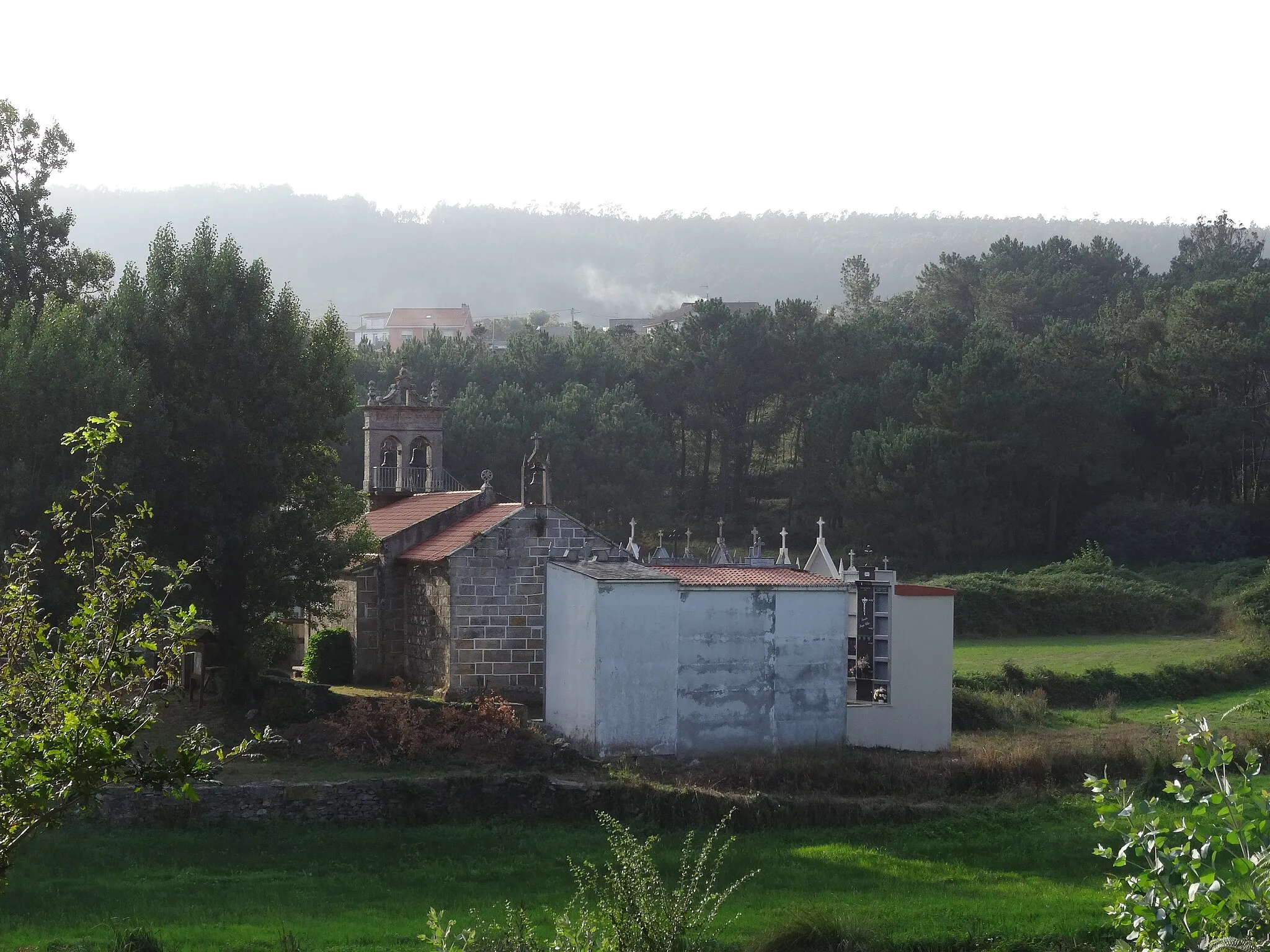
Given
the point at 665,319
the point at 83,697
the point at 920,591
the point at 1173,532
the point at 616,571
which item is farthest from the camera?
the point at 665,319

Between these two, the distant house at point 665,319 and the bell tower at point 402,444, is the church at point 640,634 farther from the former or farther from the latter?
the distant house at point 665,319

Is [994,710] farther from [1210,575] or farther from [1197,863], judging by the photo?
[1197,863]

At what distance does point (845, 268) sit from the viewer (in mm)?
96938

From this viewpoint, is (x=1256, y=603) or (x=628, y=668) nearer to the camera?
(x=628, y=668)

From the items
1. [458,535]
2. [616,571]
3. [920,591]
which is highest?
[458,535]

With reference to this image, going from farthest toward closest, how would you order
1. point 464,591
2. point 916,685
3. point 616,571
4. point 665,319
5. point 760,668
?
1. point 665,319
2. point 464,591
3. point 916,685
4. point 760,668
5. point 616,571

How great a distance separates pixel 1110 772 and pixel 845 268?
76.2 metres

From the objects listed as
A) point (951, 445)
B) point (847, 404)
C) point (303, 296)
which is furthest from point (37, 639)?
point (303, 296)

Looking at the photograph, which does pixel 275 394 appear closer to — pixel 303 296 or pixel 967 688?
pixel 967 688

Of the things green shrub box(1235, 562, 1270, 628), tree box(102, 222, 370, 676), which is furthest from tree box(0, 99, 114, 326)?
green shrub box(1235, 562, 1270, 628)

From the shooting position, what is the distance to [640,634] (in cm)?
2422

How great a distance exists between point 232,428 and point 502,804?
9692 millimetres

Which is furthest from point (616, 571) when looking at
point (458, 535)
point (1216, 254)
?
point (1216, 254)

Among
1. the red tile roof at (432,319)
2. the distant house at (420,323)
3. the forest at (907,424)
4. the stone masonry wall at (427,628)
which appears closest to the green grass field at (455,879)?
the stone masonry wall at (427,628)
